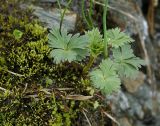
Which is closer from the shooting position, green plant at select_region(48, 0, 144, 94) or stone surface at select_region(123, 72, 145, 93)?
green plant at select_region(48, 0, 144, 94)

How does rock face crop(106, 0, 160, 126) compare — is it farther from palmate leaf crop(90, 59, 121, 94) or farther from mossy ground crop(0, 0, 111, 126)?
palmate leaf crop(90, 59, 121, 94)

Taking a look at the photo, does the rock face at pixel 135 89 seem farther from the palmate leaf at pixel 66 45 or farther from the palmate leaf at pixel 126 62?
the palmate leaf at pixel 66 45

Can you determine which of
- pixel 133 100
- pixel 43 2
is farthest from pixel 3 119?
pixel 133 100

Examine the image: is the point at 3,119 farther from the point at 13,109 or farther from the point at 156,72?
the point at 156,72

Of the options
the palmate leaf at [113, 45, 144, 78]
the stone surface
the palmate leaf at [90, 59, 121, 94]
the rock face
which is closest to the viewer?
the palmate leaf at [90, 59, 121, 94]

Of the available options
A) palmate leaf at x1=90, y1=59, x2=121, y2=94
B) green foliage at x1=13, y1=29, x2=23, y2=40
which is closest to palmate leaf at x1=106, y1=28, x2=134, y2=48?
palmate leaf at x1=90, y1=59, x2=121, y2=94

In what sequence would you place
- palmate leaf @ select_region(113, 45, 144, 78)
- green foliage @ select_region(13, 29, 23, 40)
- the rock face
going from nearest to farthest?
palmate leaf @ select_region(113, 45, 144, 78) → green foliage @ select_region(13, 29, 23, 40) → the rock face

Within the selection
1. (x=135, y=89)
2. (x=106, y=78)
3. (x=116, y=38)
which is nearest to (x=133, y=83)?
(x=135, y=89)
